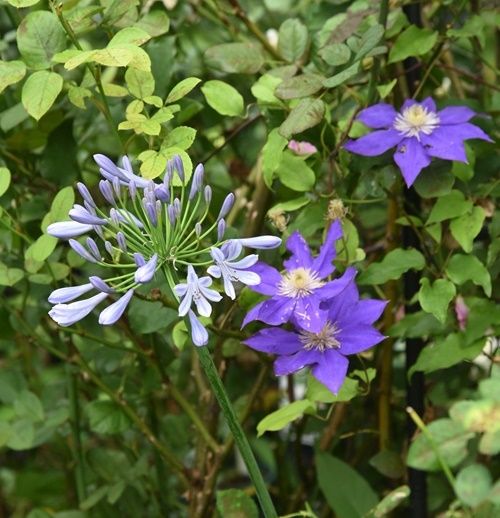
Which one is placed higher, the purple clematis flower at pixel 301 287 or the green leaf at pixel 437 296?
the purple clematis flower at pixel 301 287

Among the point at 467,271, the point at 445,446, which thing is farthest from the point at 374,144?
the point at 445,446

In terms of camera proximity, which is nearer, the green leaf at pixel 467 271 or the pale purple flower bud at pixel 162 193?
the pale purple flower bud at pixel 162 193

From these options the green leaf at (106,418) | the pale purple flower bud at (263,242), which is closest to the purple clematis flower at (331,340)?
the pale purple flower bud at (263,242)

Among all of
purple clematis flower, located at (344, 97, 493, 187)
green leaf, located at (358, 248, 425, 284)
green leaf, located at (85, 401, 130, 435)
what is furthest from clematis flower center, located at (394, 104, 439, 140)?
green leaf, located at (85, 401, 130, 435)

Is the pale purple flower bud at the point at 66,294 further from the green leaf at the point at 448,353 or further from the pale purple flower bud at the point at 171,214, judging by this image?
the green leaf at the point at 448,353

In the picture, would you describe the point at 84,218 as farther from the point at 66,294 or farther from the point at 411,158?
the point at 411,158

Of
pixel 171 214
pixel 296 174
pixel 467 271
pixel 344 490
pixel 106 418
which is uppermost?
pixel 171 214

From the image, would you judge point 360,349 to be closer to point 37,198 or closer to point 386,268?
point 386,268
